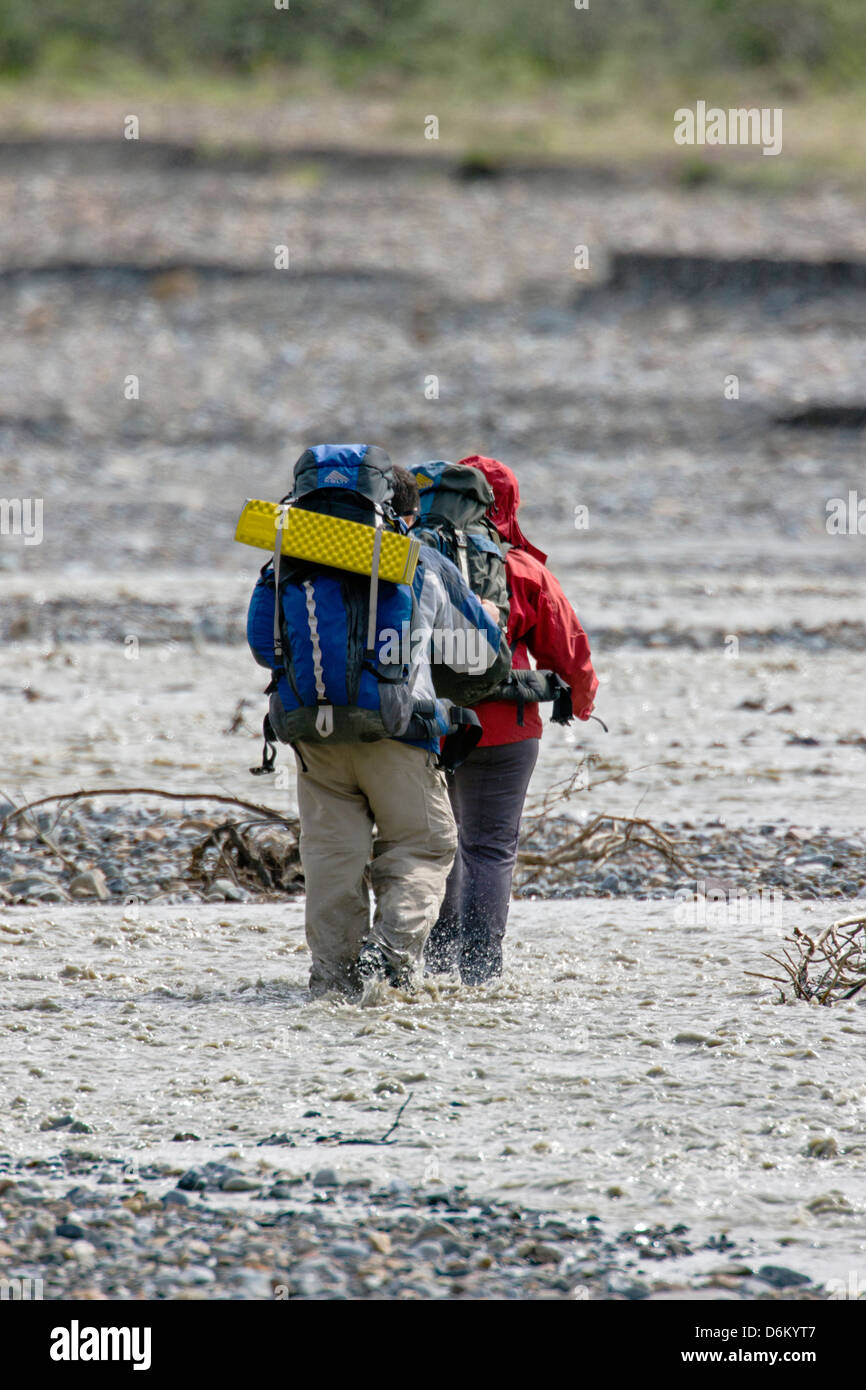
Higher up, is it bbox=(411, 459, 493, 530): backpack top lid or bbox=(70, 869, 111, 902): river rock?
bbox=(411, 459, 493, 530): backpack top lid

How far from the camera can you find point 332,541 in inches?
160

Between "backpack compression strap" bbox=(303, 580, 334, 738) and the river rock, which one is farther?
the river rock

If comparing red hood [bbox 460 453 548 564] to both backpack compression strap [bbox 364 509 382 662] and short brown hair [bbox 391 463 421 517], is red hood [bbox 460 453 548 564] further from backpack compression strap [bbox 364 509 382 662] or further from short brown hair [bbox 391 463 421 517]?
backpack compression strap [bbox 364 509 382 662]

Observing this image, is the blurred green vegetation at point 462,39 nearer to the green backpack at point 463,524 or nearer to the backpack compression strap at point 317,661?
the green backpack at point 463,524

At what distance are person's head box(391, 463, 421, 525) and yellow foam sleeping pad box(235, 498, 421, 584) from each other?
6.0 inches

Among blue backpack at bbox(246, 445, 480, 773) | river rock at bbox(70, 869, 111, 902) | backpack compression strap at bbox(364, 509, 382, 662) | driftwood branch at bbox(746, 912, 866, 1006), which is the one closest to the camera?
backpack compression strap at bbox(364, 509, 382, 662)

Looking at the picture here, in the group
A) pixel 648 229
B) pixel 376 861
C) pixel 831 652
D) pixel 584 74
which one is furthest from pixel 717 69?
pixel 376 861

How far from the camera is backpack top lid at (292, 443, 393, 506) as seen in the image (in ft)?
13.5

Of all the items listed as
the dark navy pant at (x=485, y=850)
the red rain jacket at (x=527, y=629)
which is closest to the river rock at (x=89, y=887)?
the dark navy pant at (x=485, y=850)

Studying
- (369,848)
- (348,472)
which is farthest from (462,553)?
(369,848)

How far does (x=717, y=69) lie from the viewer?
110ft

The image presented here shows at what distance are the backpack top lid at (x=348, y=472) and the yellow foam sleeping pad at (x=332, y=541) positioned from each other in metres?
0.08

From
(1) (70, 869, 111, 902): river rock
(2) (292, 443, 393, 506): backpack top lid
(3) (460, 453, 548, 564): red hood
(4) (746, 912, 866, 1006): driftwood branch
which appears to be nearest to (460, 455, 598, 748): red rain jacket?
(3) (460, 453, 548, 564): red hood
